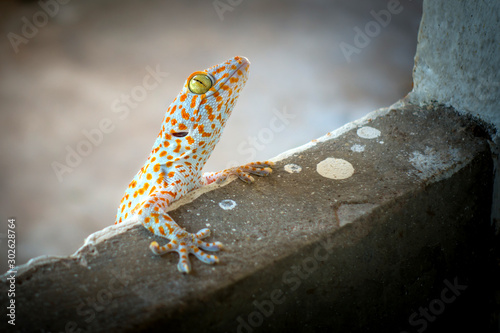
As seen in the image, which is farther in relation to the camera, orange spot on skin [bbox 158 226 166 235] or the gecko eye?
the gecko eye

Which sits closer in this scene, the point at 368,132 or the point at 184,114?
the point at 184,114

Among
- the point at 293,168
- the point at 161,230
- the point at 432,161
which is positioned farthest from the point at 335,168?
the point at 161,230

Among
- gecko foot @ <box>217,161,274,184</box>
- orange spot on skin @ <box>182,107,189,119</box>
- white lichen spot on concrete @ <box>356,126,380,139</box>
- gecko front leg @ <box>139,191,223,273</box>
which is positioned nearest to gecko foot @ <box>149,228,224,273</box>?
gecko front leg @ <box>139,191,223,273</box>

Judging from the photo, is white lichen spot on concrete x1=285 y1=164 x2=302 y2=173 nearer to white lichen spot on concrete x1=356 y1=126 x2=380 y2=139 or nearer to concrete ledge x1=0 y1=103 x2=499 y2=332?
concrete ledge x1=0 y1=103 x2=499 y2=332

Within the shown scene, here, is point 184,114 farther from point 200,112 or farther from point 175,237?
point 175,237

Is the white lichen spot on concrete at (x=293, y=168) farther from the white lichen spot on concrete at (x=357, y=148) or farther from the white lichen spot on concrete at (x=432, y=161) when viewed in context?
the white lichen spot on concrete at (x=432, y=161)

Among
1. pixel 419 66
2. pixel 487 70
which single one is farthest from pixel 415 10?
pixel 487 70
